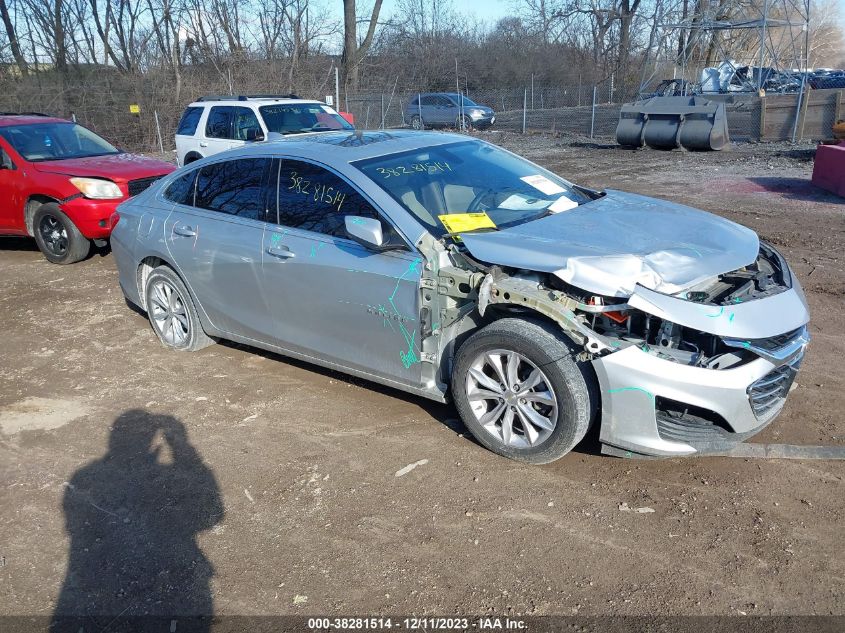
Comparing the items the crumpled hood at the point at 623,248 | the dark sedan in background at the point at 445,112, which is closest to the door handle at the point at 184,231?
the crumpled hood at the point at 623,248

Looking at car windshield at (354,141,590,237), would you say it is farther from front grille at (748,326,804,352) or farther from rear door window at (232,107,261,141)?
rear door window at (232,107,261,141)

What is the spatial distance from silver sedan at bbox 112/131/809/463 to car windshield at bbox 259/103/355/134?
7.33m

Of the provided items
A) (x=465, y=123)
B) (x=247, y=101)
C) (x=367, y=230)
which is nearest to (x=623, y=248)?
(x=367, y=230)

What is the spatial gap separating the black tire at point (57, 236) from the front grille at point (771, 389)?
777 centimetres

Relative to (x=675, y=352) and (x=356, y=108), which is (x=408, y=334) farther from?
(x=356, y=108)

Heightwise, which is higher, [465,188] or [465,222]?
[465,188]

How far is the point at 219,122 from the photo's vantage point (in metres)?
12.8

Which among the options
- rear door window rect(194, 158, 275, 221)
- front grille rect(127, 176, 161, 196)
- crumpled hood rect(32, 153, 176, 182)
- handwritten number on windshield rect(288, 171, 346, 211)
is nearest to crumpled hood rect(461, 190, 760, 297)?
handwritten number on windshield rect(288, 171, 346, 211)

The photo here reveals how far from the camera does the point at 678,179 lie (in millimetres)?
14234

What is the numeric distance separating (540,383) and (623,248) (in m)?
0.82

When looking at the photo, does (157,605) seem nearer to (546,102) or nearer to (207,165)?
(207,165)

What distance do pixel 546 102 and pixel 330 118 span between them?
2003 centimetres

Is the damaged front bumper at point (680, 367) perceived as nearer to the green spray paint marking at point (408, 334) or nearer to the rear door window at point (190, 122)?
the green spray paint marking at point (408, 334)

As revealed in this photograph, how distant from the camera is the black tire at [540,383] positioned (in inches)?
139
